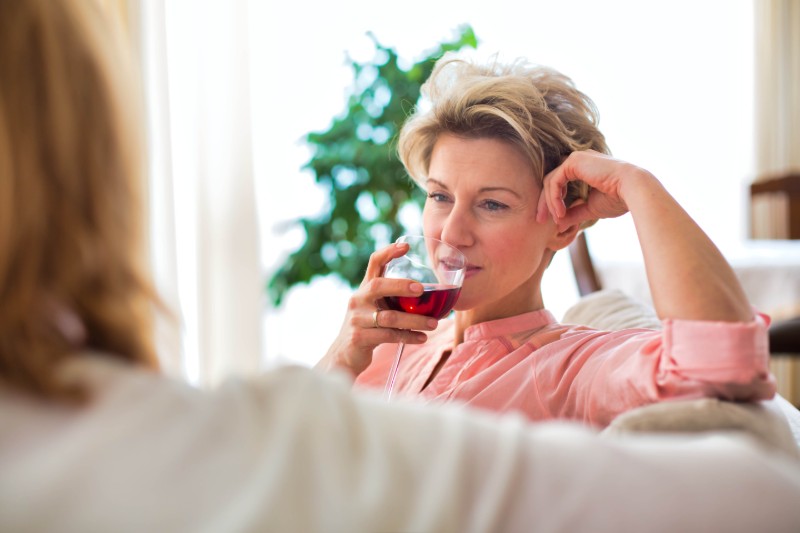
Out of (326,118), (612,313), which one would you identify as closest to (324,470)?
(612,313)

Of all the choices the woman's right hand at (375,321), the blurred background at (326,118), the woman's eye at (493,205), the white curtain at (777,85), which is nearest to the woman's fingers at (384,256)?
the woman's right hand at (375,321)

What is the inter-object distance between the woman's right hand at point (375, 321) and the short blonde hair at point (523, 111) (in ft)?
1.18

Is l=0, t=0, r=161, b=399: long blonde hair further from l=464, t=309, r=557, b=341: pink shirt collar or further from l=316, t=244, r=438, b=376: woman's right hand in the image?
l=464, t=309, r=557, b=341: pink shirt collar

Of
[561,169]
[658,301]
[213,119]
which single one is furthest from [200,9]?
[658,301]

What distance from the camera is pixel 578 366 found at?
152cm

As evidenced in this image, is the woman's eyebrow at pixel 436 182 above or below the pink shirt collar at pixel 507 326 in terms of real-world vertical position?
above

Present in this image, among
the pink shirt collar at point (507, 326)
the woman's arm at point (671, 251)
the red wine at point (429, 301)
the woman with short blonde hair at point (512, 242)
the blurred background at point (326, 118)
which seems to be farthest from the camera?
the blurred background at point (326, 118)

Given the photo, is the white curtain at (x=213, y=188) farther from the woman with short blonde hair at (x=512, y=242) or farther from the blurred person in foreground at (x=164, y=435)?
the blurred person in foreground at (x=164, y=435)

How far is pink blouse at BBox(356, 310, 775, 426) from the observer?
1148 mm

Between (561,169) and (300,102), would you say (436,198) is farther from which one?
(300,102)

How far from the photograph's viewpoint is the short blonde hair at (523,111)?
175cm

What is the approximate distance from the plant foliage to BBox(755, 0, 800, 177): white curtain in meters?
2.47

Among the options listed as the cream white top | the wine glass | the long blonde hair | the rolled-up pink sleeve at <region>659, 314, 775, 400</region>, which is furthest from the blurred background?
the long blonde hair

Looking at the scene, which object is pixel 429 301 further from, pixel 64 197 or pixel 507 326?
pixel 64 197
